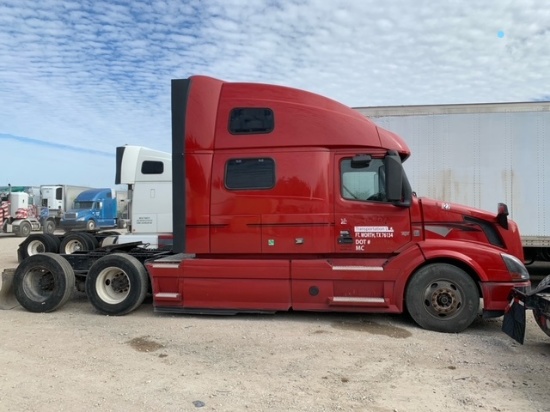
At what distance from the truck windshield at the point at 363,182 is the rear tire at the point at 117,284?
3.43m

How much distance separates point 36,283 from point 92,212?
22.4 metres

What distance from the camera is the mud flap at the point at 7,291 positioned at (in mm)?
7629

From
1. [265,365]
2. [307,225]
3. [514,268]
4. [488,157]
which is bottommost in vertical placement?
[265,365]

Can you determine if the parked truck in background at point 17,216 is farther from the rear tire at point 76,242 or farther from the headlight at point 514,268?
the headlight at point 514,268

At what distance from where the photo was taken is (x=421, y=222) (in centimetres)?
638

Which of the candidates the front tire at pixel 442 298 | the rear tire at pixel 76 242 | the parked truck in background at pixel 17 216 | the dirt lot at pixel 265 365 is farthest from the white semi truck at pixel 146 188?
the parked truck in background at pixel 17 216

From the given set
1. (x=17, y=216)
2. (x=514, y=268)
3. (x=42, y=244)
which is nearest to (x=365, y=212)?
(x=514, y=268)

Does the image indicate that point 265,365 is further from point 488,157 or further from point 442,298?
point 488,157

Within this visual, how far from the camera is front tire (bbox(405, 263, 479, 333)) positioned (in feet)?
19.7

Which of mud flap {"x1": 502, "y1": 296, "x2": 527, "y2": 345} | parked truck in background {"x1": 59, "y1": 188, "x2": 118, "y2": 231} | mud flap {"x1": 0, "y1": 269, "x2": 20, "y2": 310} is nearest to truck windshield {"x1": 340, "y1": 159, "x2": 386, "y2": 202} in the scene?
mud flap {"x1": 502, "y1": 296, "x2": 527, "y2": 345}

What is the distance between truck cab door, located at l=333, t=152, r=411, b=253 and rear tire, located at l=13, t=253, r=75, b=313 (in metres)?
4.44

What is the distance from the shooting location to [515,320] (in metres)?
5.28

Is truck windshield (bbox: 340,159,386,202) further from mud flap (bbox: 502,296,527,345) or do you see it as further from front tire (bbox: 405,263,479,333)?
mud flap (bbox: 502,296,527,345)

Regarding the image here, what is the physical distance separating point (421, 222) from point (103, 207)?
26.5 m
